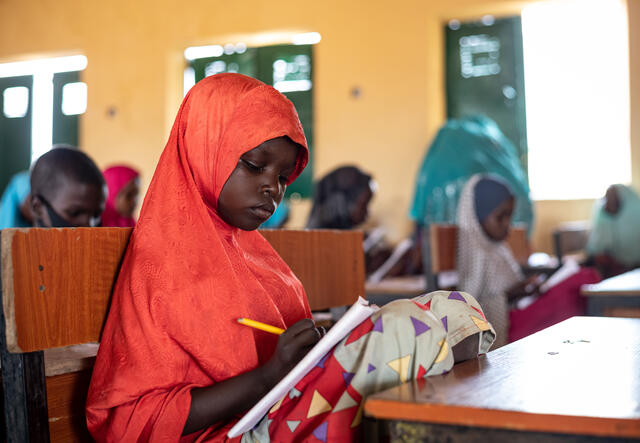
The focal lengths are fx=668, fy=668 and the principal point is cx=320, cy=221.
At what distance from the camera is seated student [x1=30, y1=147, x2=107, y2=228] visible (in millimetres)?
2070

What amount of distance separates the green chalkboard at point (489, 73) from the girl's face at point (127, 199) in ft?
10.7

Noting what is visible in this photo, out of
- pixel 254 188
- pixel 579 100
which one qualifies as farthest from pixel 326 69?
pixel 254 188

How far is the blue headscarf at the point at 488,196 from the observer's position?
3314 mm

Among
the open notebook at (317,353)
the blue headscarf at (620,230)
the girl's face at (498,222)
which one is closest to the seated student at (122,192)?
the girl's face at (498,222)

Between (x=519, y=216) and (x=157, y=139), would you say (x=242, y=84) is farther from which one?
(x=157, y=139)

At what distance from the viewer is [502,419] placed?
710mm

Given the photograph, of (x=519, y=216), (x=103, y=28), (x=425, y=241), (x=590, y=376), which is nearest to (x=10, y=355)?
(x=590, y=376)

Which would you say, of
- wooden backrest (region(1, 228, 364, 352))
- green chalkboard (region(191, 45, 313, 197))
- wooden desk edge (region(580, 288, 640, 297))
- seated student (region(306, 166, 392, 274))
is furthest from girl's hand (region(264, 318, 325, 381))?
green chalkboard (region(191, 45, 313, 197))

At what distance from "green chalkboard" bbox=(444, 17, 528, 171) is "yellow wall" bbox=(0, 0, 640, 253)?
4.3 inches

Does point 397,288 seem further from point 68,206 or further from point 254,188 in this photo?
point 254,188

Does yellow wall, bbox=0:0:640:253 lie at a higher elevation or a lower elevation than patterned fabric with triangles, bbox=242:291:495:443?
higher

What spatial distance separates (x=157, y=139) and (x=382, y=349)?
239 inches

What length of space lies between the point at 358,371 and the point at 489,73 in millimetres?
5420

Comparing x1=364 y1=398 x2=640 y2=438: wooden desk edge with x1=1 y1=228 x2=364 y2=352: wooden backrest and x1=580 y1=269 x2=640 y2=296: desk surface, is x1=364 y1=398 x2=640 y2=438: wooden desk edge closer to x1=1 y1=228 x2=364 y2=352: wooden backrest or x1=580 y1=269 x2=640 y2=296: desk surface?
x1=1 y1=228 x2=364 y2=352: wooden backrest
